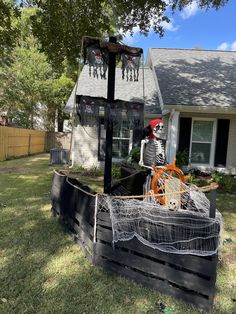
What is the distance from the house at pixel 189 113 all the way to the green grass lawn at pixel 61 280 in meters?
4.49

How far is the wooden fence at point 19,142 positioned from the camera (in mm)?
14171

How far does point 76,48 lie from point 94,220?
22.6ft

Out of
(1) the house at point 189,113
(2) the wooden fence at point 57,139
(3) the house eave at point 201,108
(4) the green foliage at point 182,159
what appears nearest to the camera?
(3) the house eave at point 201,108

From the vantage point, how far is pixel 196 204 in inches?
142

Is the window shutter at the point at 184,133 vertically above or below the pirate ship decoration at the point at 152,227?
above

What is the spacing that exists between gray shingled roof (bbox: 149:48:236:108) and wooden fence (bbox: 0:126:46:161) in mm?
8481

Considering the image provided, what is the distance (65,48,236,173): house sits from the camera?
29.2ft

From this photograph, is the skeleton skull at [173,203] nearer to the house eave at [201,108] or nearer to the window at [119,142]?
the house eave at [201,108]

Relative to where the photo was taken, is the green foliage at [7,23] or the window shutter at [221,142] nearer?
the green foliage at [7,23]

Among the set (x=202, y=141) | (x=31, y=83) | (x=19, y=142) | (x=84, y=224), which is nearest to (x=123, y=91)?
(x=202, y=141)

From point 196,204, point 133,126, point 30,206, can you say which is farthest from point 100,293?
point 30,206

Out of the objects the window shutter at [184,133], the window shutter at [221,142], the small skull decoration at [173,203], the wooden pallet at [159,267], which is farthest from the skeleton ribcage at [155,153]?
the window shutter at [221,142]

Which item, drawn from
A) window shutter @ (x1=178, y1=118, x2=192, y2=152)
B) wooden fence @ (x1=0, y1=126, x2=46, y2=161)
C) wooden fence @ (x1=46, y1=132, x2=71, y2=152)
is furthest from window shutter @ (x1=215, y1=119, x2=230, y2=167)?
wooden fence @ (x1=46, y1=132, x2=71, y2=152)

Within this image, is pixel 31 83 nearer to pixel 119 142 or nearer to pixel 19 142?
pixel 19 142
